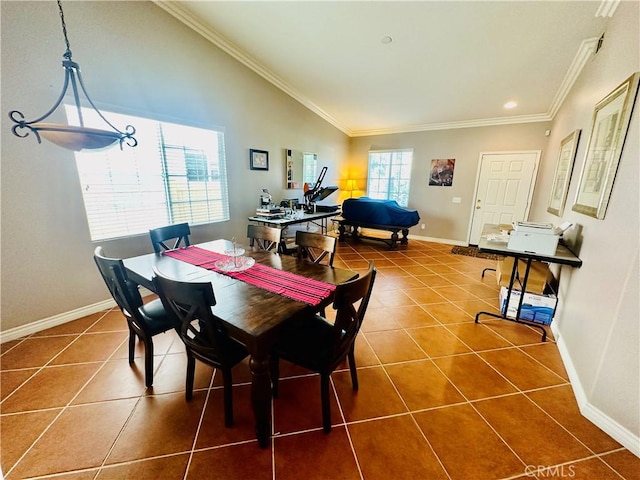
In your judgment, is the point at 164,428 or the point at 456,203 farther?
the point at 456,203

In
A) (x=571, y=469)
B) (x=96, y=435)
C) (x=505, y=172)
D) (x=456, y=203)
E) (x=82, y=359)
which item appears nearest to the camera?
(x=571, y=469)

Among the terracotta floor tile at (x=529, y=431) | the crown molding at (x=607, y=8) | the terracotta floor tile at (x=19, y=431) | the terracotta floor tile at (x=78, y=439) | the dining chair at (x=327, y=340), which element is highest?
the crown molding at (x=607, y=8)

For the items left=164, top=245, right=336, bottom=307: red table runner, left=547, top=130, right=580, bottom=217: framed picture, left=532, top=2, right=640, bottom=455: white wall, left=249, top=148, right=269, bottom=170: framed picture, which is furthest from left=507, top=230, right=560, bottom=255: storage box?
left=249, top=148, right=269, bottom=170: framed picture

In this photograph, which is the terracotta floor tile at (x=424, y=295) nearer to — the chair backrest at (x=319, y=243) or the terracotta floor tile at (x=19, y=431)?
the chair backrest at (x=319, y=243)

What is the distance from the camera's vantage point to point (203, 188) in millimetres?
3422

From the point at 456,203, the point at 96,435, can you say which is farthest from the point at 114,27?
the point at 456,203

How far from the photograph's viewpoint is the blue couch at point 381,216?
16.8ft

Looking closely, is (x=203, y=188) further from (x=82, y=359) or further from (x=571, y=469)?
(x=571, y=469)

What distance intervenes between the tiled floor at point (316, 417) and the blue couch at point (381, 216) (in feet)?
10.2

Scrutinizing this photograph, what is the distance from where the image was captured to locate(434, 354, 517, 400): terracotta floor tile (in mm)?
1678

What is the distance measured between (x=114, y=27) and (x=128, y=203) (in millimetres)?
1712

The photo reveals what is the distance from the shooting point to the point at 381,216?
5.21m

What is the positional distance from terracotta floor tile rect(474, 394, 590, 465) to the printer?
123cm

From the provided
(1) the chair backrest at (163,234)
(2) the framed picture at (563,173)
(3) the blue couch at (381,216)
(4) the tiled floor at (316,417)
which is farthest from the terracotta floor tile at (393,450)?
(3) the blue couch at (381,216)
